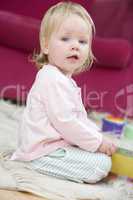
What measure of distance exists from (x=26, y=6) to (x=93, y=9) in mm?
357

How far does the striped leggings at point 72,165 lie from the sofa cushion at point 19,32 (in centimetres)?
95

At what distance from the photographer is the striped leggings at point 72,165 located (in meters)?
1.26

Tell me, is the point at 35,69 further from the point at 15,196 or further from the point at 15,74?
the point at 15,196

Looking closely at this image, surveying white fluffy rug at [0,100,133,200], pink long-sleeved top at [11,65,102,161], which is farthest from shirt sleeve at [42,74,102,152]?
white fluffy rug at [0,100,133,200]

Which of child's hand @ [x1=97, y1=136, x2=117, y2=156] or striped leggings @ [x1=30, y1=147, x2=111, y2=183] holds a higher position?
child's hand @ [x1=97, y1=136, x2=117, y2=156]

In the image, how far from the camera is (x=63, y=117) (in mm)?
1244

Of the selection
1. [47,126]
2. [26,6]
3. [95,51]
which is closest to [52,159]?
[47,126]

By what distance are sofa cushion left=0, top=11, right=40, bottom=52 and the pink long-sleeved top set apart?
89 cm

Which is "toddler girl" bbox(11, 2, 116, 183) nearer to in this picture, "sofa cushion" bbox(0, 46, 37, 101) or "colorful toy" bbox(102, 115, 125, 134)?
"colorful toy" bbox(102, 115, 125, 134)

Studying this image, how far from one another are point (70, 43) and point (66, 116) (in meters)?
0.20

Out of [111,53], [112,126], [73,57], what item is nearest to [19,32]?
[111,53]

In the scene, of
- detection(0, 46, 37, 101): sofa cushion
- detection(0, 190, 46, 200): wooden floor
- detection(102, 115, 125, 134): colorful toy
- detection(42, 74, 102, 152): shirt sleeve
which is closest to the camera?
detection(0, 190, 46, 200): wooden floor

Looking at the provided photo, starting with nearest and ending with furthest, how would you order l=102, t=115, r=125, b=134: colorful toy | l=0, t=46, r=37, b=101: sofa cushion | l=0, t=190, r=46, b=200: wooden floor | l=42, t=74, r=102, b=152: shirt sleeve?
l=0, t=190, r=46, b=200: wooden floor
l=42, t=74, r=102, b=152: shirt sleeve
l=102, t=115, r=125, b=134: colorful toy
l=0, t=46, r=37, b=101: sofa cushion

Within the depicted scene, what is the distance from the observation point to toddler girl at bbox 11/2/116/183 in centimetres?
125
